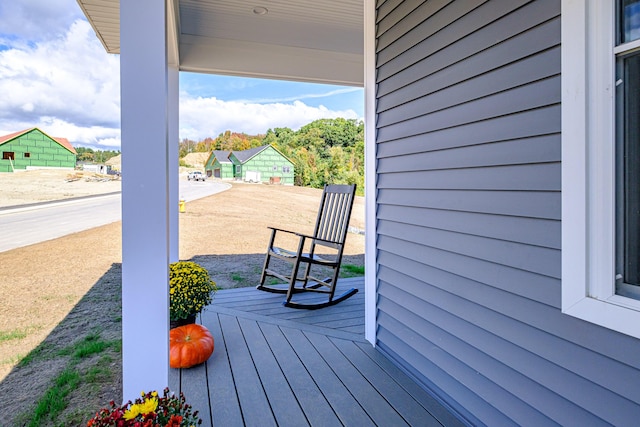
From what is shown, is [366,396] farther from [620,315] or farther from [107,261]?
[107,261]

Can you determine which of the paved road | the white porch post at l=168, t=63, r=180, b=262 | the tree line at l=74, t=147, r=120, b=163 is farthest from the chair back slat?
the paved road

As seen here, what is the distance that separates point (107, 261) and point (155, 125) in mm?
5639

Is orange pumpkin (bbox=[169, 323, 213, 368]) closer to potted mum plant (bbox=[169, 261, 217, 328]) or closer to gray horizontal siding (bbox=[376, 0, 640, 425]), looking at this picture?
potted mum plant (bbox=[169, 261, 217, 328])

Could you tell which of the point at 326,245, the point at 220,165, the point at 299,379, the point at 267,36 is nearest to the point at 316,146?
the point at 220,165

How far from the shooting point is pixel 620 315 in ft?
3.43

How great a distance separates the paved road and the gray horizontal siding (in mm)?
7188

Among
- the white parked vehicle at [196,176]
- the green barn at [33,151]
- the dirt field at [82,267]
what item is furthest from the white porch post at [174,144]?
the white parked vehicle at [196,176]

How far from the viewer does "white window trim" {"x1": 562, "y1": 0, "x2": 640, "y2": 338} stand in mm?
1077

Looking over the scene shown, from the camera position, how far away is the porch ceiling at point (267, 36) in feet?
10.7

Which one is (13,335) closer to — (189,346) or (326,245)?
(189,346)

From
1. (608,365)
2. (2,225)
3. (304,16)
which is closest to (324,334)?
(608,365)

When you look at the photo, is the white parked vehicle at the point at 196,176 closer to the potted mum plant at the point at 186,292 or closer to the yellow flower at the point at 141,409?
the potted mum plant at the point at 186,292

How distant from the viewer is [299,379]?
6.90ft

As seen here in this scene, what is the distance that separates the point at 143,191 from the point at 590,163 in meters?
1.32
